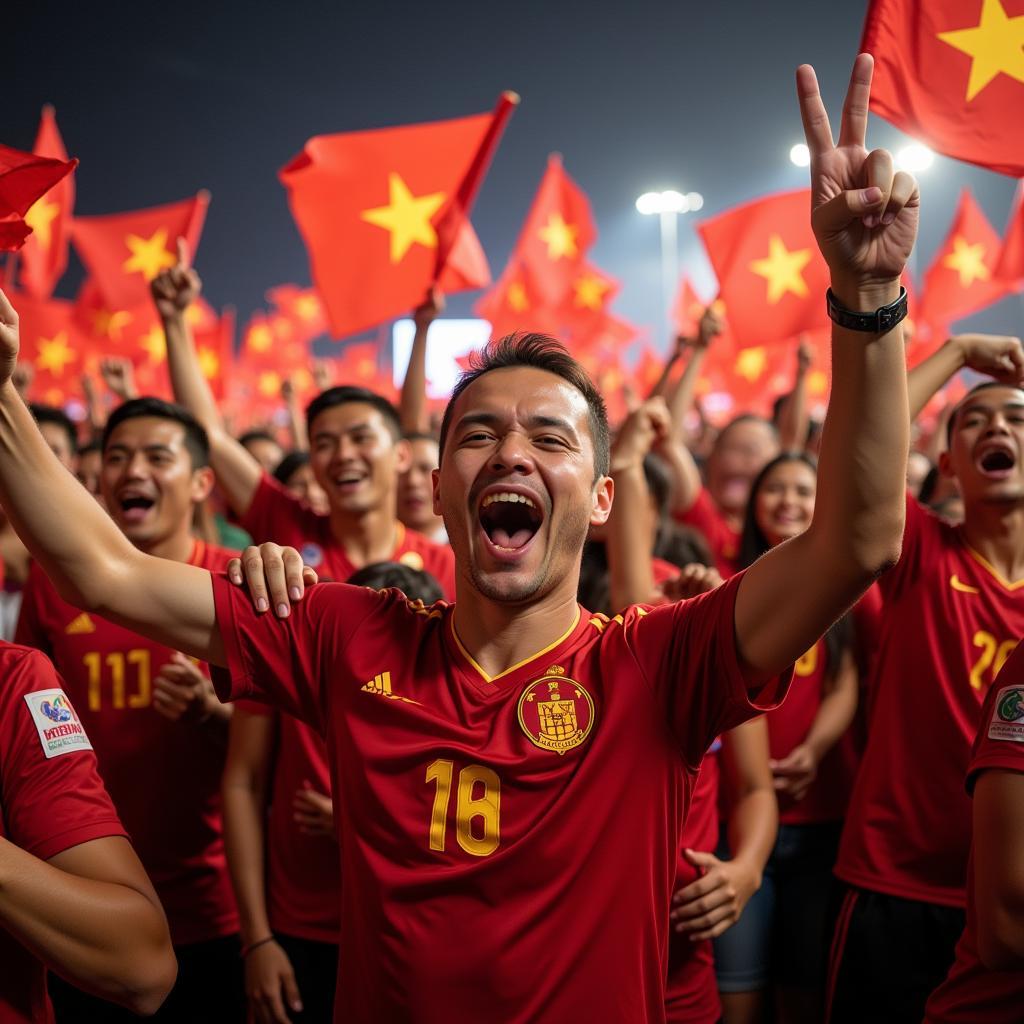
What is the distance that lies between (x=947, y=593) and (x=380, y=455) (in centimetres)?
178

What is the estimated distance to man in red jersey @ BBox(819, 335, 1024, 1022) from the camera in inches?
94.7

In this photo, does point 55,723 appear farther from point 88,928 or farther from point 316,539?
point 316,539

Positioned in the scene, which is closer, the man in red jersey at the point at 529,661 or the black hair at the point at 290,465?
the man in red jersey at the point at 529,661

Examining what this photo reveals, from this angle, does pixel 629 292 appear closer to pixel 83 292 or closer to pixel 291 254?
pixel 291 254

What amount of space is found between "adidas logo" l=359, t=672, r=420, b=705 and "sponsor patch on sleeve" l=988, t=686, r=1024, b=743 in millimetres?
955

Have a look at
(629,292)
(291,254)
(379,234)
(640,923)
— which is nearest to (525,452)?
(640,923)

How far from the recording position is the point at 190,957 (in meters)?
2.68

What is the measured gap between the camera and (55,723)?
61.4 inches

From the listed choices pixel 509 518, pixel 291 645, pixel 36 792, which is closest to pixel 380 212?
pixel 509 518

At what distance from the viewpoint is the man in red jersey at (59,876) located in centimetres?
138

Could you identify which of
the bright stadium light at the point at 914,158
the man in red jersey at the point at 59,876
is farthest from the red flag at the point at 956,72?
the bright stadium light at the point at 914,158

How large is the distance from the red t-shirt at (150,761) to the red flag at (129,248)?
13.8 ft

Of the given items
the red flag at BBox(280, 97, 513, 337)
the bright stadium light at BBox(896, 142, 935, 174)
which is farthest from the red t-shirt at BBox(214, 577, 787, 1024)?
the bright stadium light at BBox(896, 142, 935, 174)

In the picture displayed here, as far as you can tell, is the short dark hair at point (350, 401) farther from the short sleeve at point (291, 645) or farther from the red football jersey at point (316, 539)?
the short sleeve at point (291, 645)
